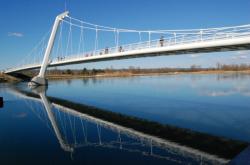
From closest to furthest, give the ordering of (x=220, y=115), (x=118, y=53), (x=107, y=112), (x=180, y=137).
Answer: (x=180, y=137) < (x=220, y=115) < (x=107, y=112) < (x=118, y=53)

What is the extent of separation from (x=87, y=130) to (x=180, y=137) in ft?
15.0

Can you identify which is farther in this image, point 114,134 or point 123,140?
point 114,134

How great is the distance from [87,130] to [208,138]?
222 inches

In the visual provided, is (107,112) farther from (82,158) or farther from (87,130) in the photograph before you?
(82,158)

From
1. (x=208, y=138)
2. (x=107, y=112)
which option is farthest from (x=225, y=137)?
(x=107, y=112)

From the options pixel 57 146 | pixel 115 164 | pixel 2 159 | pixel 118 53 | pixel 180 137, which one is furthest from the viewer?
pixel 118 53

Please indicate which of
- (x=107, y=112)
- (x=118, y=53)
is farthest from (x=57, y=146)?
(x=118, y=53)

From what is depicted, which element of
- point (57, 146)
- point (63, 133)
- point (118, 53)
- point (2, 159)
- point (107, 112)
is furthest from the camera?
point (118, 53)

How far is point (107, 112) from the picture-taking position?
2017cm

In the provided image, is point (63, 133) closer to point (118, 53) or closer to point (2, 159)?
point (2, 159)

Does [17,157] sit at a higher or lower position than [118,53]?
lower

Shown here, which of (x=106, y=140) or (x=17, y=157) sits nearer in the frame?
(x=17, y=157)

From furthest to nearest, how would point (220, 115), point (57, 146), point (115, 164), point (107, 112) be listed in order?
point (107, 112), point (220, 115), point (57, 146), point (115, 164)

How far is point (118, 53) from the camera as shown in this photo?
2327cm
